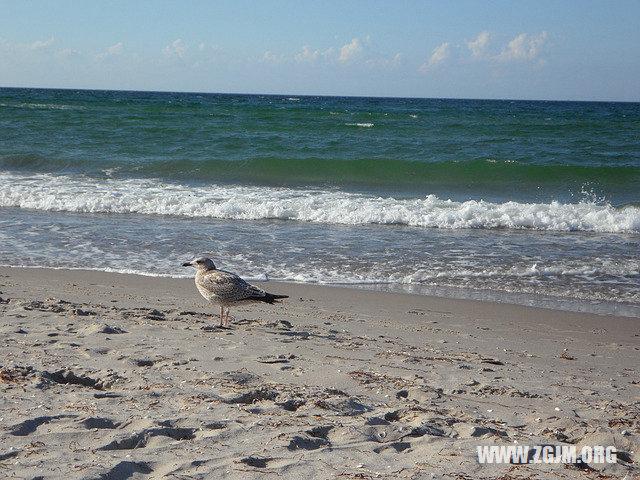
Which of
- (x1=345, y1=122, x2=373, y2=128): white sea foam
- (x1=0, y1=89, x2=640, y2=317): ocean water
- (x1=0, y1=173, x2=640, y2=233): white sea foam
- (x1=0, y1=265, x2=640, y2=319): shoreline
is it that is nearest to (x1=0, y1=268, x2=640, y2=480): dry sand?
(x1=0, y1=265, x2=640, y2=319): shoreline

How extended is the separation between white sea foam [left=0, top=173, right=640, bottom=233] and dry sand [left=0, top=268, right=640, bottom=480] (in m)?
5.64

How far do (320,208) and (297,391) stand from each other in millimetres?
9327

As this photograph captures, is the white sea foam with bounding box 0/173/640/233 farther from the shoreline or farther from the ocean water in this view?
the shoreline

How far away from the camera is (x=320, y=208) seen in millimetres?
13227

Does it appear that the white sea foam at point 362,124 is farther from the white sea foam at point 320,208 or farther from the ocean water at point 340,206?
the white sea foam at point 320,208

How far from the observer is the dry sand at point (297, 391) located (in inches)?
122

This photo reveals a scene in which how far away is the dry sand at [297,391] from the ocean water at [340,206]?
187 centimetres

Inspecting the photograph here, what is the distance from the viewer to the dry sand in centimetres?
309

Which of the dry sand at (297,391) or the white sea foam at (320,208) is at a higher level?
the white sea foam at (320,208)

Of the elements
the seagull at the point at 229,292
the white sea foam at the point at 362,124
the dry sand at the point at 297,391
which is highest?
the white sea foam at the point at 362,124

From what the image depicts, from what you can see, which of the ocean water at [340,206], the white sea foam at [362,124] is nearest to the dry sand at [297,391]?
the ocean water at [340,206]

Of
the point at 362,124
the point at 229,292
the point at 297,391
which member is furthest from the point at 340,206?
the point at 362,124

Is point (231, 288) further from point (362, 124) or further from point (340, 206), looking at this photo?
point (362, 124)

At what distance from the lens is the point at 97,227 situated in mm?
11070
